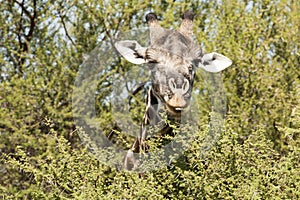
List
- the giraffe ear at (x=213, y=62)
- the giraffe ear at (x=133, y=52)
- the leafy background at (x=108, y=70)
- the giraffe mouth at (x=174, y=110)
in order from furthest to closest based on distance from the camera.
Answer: the leafy background at (x=108, y=70) → the giraffe ear at (x=213, y=62) → the giraffe ear at (x=133, y=52) → the giraffe mouth at (x=174, y=110)

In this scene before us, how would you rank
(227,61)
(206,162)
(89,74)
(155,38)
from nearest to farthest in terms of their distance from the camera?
1. (206,162)
2. (155,38)
3. (227,61)
4. (89,74)

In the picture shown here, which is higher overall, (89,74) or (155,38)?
(155,38)

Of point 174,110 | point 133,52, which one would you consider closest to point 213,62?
point 133,52

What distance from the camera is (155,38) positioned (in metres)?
6.69

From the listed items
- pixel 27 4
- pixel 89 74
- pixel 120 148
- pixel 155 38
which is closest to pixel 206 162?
pixel 155 38

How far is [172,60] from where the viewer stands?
20.7 ft

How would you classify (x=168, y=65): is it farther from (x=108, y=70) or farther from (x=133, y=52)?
(x=108, y=70)

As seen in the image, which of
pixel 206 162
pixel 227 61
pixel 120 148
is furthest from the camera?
Result: pixel 120 148

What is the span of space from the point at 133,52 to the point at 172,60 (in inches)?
25.2

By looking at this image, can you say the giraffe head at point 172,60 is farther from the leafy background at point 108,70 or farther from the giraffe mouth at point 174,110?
the leafy background at point 108,70

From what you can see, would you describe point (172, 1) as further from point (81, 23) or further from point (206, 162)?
point (206, 162)

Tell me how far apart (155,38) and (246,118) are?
368 cm

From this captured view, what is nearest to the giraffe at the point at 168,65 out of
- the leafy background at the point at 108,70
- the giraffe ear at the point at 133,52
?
the giraffe ear at the point at 133,52

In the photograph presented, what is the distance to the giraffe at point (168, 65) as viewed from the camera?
241 inches
